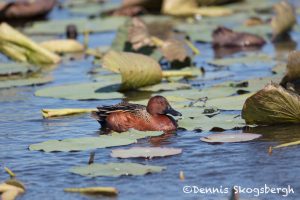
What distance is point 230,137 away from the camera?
329 inches

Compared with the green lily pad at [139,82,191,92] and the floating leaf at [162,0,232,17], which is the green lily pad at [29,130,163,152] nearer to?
the green lily pad at [139,82,191,92]

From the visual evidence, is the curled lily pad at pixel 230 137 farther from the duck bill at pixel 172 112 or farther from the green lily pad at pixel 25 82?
the green lily pad at pixel 25 82

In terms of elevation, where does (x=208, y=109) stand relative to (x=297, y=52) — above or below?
below

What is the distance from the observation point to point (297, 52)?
9.43 metres

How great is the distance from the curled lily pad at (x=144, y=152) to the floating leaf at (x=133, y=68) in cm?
261

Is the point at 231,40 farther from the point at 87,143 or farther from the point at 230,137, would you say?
the point at 87,143

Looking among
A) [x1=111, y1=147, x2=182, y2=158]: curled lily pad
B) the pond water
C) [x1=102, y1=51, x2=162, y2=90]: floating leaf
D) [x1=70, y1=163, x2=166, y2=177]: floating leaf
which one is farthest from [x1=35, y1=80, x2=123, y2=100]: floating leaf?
[x1=70, y1=163, x2=166, y2=177]: floating leaf

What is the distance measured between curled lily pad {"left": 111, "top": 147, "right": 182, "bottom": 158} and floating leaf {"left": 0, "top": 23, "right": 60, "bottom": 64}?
535 cm

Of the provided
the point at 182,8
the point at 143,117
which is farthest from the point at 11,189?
the point at 182,8

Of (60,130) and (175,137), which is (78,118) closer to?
(60,130)

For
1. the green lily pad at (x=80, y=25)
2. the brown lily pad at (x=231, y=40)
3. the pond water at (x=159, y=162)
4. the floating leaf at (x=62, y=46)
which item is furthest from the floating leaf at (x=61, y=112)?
the green lily pad at (x=80, y=25)

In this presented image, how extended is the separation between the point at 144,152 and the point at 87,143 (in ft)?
2.33

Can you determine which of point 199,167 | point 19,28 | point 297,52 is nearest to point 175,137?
point 199,167

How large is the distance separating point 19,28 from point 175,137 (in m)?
10.0
